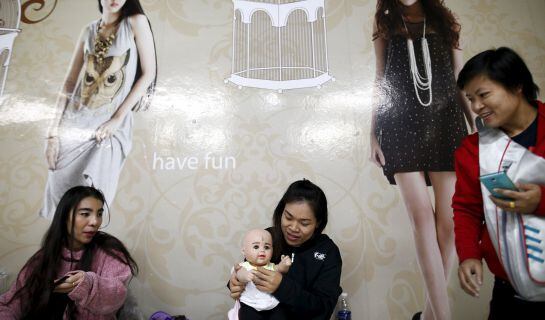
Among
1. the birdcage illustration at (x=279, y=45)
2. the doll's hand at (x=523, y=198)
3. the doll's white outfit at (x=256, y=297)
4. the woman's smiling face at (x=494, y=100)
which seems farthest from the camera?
the birdcage illustration at (x=279, y=45)

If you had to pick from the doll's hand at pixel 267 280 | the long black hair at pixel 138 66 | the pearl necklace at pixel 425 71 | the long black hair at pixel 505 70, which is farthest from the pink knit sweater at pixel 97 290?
the pearl necklace at pixel 425 71

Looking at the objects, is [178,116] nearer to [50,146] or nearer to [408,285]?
[50,146]

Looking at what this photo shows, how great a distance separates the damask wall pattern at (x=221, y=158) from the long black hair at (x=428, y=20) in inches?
1.9

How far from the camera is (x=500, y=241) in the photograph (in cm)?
101

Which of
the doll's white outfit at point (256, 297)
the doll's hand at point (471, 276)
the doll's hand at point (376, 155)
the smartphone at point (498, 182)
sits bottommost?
the doll's white outfit at point (256, 297)

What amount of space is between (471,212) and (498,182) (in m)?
0.16

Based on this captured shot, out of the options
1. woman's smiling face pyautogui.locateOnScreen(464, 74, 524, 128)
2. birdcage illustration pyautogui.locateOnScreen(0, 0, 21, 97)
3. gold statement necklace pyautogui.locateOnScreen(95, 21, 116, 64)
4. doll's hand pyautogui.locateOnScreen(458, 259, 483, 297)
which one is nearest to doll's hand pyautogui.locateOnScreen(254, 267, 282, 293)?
doll's hand pyautogui.locateOnScreen(458, 259, 483, 297)

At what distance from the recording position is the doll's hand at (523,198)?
3.09 feet

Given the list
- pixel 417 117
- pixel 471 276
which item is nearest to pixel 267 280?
pixel 471 276

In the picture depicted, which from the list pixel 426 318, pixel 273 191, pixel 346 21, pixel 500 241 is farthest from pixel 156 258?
pixel 346 21

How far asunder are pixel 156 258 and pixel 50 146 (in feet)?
2.59

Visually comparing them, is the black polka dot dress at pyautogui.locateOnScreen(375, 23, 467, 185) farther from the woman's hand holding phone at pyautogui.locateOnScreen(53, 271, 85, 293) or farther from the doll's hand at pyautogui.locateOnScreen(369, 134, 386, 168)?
the woman's hand holding phone at pyautogui.locateOnScreen(53, 271, 85, 293)

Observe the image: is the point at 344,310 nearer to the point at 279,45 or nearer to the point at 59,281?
the point at 59,281

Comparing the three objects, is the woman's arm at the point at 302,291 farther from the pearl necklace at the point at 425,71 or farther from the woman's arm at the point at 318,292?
the pearl necklace at the point at 425,71
